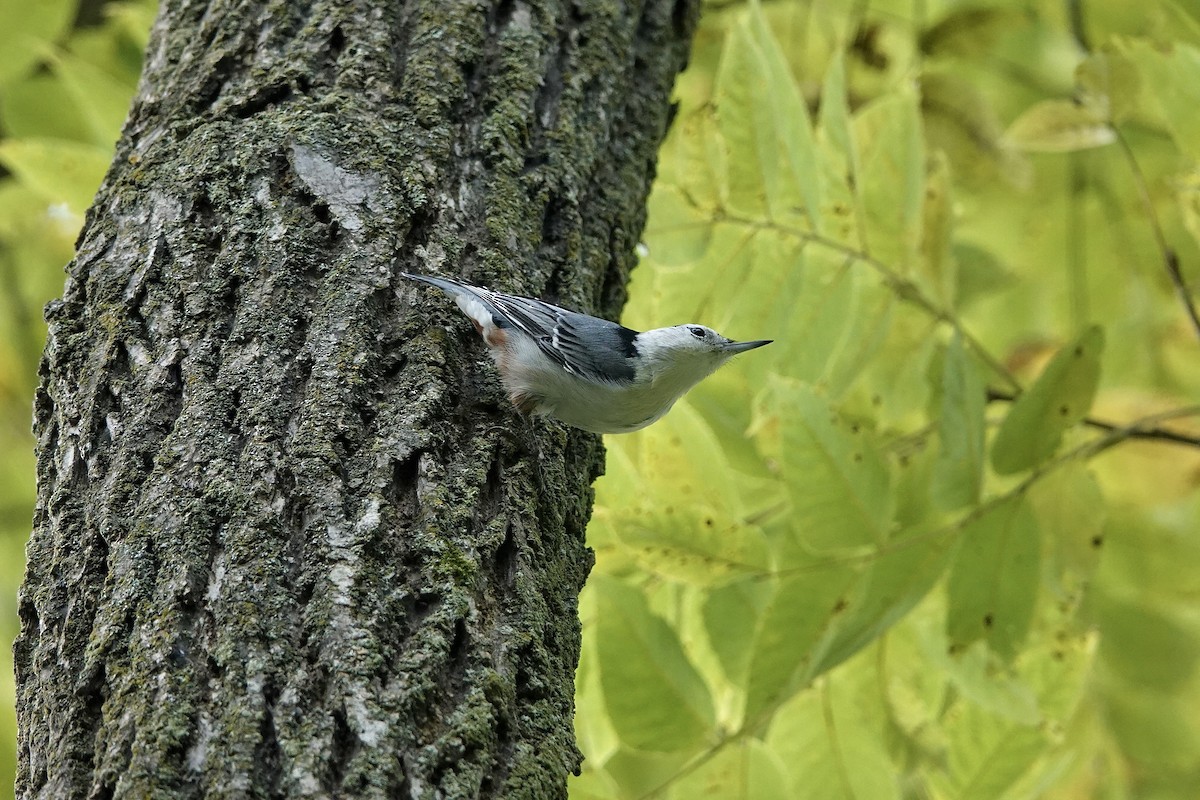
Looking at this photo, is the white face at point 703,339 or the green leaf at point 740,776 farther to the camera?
the white face at point 703,339

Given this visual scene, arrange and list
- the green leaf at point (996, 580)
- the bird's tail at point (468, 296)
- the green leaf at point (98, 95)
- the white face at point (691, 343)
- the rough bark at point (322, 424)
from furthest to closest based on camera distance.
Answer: the green leaf at point (98, 95), the white face at point (691, 343), the green leaf at point (996, 580), the bird's tail at point (468, 296), the rough bark at point (322, 424)

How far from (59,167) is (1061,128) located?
99.2 inches

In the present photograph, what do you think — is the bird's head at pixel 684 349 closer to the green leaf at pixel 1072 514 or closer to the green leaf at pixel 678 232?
the green leaf at pixel 678 232

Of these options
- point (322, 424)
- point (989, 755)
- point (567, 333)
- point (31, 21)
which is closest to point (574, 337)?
point (567, 333)

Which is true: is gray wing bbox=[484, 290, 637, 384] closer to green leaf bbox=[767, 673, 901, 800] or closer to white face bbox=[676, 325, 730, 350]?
white face bbox=[676, 325, 730, 350]

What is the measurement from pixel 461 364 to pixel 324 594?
1.78ft

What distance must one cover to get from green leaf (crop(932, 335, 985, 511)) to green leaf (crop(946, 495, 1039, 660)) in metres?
0.10

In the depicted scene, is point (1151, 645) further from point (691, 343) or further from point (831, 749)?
point (691, 343)

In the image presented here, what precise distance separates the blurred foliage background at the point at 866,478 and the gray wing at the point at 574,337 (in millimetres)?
187

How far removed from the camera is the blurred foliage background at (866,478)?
2303mm

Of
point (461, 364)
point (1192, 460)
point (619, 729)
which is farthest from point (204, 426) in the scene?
point (1192, 460)

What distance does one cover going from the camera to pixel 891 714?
2.81m

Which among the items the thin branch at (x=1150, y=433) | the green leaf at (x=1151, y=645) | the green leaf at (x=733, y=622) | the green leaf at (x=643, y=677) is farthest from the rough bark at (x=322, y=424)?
the green leaf at (x=1151, y=645)

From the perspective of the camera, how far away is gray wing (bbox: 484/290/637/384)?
210 cm
